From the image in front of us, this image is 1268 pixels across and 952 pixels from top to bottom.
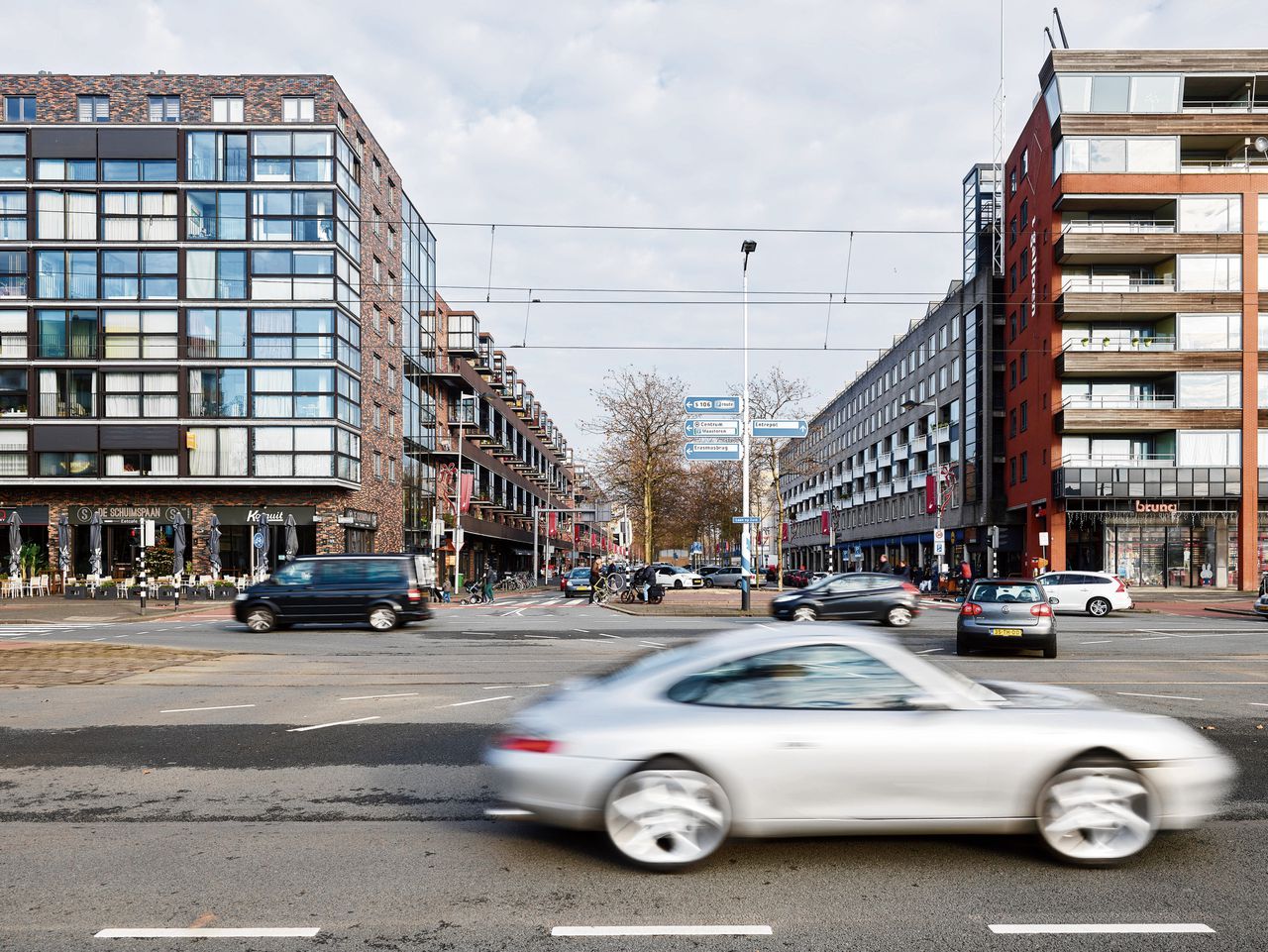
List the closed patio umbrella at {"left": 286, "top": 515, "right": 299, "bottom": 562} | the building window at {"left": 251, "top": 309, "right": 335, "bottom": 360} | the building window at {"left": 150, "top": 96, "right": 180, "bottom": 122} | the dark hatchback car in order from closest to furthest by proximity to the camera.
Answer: the dark hatchback car, the closed patio umbrella at {"left": 286, "top": 515, "right": 299, "bottom": 562}, the building window at {"left": 251, "top": 309, "right": 335, "bottom": 360}, the building window at {"left": 150, "top": 96, "right": 180, "bottom": 122}

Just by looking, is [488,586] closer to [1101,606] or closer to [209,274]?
[209,274]

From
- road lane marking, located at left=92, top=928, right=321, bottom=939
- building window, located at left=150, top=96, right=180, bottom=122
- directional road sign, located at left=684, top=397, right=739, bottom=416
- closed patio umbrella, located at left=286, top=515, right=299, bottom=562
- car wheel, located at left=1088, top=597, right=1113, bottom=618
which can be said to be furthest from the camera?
building window, located at left=150, top=96, right=180, bottom=122

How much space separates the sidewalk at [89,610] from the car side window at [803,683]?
22727mm

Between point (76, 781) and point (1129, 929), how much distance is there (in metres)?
7.21

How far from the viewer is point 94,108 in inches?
1698

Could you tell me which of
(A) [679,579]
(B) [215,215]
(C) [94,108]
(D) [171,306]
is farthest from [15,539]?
(A) [679,579]

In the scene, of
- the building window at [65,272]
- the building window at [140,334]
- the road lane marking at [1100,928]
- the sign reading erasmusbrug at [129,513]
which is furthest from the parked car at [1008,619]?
the building window at [65,272]

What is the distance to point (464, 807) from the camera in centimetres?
624

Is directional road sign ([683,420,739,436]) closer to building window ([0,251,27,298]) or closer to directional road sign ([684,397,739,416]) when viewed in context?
directional road sign ([684,397,739,416])

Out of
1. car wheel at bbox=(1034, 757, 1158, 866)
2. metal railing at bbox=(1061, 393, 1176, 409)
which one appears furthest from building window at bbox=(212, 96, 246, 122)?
car wheel at bbox=(1034, 757, 1158, 866)

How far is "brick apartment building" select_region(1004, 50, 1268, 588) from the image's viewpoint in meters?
42.0

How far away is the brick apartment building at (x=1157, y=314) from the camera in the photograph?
42000 mm

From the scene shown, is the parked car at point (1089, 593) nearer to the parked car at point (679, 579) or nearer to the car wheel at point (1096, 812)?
the parked car at point (679, 579)

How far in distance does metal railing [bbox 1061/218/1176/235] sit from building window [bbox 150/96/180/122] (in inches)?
1662
